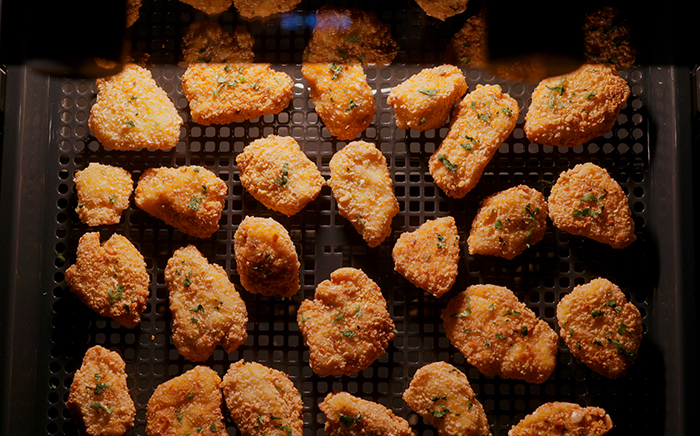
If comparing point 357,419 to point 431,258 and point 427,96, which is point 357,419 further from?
point 427,96

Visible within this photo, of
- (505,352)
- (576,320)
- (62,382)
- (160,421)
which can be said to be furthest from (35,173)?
(576,320)

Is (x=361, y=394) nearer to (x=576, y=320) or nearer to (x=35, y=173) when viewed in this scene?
(x=576, y=320)

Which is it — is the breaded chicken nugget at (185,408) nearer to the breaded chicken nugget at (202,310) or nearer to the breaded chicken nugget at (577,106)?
the breaded chicken nugget at (202,310)

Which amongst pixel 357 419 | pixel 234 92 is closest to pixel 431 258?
pixel 357 419

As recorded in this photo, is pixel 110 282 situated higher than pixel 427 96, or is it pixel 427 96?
pixel 427 96

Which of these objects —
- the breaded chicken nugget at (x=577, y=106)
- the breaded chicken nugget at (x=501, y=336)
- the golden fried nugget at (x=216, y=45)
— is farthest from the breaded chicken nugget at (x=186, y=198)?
the breaded chicken nugget at (x=577, y=106)
